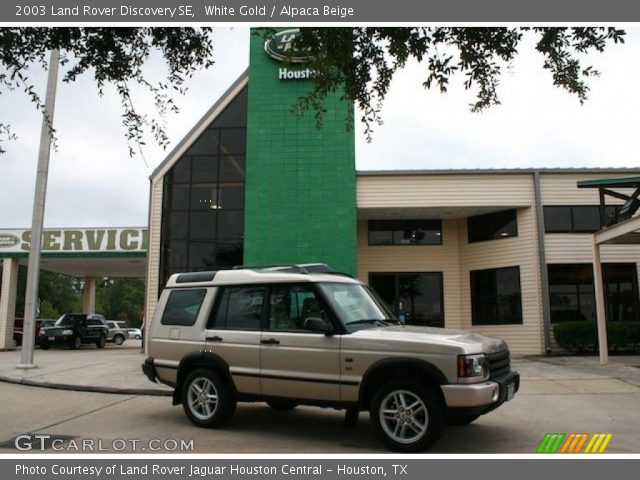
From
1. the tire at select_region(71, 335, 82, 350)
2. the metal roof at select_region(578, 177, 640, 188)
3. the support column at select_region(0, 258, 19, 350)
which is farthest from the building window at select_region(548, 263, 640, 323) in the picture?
the support column at select_region(0, 258, 19, 350)

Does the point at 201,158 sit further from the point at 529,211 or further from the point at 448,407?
the point at 448,407

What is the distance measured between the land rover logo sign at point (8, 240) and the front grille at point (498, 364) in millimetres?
23896

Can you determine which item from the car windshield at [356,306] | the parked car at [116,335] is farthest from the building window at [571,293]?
the parked car at [116,335]

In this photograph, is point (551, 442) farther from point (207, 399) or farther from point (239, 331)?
point (207, 399)

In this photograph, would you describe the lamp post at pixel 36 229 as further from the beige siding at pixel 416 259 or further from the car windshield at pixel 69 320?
the car windshield at pixel 69 320

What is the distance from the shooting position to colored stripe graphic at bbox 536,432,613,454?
5820 mm

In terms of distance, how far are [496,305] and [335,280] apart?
43.1ft

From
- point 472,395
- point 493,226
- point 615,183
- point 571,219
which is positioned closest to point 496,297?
point 493,226

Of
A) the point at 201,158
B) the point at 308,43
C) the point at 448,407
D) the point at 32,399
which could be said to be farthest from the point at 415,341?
the point at 201,158

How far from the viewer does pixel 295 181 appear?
1789 centimetres

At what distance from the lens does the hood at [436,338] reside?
5.66 meters

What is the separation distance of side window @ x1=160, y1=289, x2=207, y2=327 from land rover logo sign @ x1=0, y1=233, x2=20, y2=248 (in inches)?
795

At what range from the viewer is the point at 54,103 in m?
14.3

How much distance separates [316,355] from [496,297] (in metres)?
13.8
